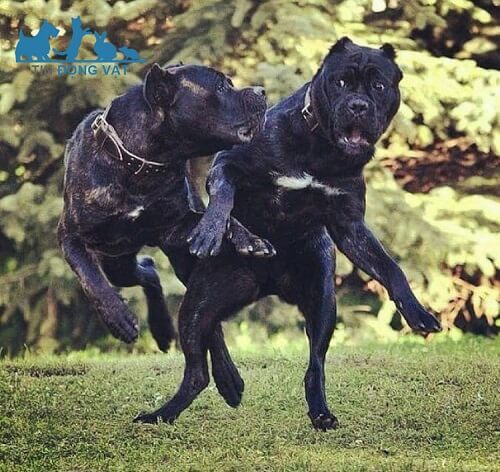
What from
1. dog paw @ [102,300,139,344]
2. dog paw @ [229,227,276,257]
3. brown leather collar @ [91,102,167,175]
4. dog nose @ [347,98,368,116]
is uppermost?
dog nose @ [347,98,368,116]

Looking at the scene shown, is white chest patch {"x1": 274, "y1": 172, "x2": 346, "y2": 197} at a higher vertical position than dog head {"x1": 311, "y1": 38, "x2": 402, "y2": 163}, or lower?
lower

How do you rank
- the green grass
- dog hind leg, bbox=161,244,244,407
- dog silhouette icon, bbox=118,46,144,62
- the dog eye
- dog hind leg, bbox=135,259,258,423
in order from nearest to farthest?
the green grass < the dog eye < dog hind leg, bbox=135,259,258,423 < dog hind leg, bbox=161,244,244,407 < dog silhouette icon, bbox=118,46,144,62

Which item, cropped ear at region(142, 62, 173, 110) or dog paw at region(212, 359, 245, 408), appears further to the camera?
dog paw at region(212, 359, 245, 408)

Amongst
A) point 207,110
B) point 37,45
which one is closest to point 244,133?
point 207,110

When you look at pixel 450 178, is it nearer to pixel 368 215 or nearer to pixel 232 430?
pixel 368 215

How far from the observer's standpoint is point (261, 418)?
515 centimetres

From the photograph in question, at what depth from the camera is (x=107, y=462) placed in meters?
4.15

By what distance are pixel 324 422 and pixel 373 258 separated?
73 centimetres

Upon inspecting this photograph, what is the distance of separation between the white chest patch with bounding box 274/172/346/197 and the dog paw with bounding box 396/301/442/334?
22.4 inches

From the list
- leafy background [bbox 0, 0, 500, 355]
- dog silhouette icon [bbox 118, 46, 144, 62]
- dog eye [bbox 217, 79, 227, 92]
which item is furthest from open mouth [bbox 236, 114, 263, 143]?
dog silhouette icon [bbox 118, 46, 144, 62]

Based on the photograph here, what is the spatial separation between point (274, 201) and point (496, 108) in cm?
511

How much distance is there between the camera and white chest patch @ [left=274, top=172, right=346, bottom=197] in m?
4.88

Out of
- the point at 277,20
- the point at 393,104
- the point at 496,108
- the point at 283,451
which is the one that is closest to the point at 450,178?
Answer: the point at 496,108

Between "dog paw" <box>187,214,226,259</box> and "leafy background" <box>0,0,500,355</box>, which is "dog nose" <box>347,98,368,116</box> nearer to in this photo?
"dog paw" <box>187,214,226,259</box>
